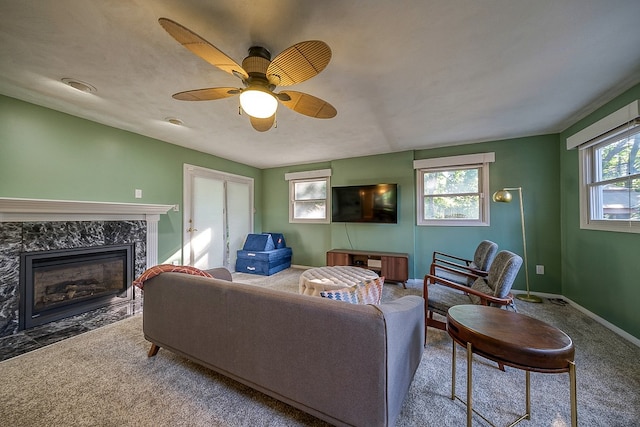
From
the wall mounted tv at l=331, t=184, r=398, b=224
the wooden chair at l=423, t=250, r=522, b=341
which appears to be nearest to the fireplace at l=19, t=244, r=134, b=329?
the wall mounted tv at l=331, t=184, r=398, b=224

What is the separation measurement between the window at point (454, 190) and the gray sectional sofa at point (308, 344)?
2.84 metres

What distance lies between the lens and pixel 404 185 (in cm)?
410

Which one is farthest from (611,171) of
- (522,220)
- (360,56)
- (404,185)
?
(360,56)

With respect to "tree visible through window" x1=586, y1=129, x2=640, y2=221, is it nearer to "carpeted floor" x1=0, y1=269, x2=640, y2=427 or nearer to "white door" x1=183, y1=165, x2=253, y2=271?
"carpeted floor" x1=0, y1=269, x2=640, y2=427

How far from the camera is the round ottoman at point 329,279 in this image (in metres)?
2.50

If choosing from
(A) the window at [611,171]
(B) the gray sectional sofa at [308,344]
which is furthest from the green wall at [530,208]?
(B) the gray sectional sofa at [308,344]

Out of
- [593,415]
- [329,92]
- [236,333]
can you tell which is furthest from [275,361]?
[329,92]

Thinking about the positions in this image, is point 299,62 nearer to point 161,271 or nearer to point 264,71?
point 264,71

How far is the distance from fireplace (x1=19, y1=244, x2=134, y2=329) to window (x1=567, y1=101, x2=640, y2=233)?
222 inches

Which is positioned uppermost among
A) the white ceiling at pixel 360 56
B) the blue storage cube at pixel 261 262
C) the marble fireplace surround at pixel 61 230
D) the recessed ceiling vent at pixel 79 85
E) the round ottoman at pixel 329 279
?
the white ceiling at pixel 360 56

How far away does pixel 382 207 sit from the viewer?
13.4ft

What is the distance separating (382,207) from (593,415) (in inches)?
Answer: 121

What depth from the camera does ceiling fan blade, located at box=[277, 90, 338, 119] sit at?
68.4 inches

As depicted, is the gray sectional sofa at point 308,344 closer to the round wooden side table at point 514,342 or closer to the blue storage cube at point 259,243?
the round wooden side table at point 514,342
